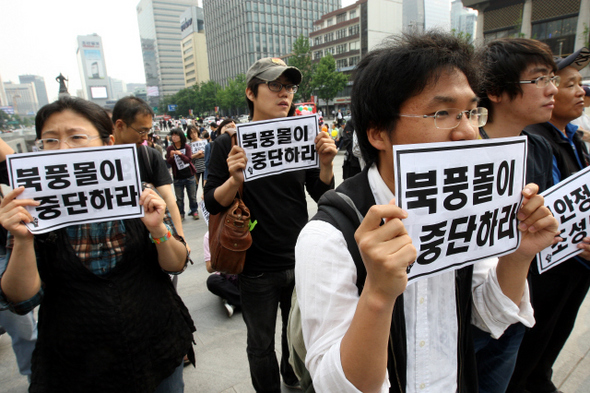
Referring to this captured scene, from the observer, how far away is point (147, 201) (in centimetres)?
148

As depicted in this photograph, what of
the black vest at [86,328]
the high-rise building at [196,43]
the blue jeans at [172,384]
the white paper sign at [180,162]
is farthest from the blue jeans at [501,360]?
the high-rise building at [196,43]

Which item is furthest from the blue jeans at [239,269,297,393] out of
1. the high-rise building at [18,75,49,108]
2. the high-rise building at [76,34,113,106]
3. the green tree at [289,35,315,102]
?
the high-rise building at [18,75,49,108]

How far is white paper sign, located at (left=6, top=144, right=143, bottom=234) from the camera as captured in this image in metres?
1.38

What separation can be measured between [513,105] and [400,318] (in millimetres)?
1635

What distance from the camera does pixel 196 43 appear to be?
320 feet

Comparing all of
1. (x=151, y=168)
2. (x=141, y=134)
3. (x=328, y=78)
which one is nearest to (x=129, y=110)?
(x=141, y=134)

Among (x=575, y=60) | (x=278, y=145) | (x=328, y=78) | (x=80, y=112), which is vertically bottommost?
(x=278, y=145)

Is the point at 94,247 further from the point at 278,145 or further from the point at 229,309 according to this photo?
the point at 229,309

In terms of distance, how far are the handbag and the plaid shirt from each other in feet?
1.69

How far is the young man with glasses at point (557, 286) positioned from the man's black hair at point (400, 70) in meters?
1.26

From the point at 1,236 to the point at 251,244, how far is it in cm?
148

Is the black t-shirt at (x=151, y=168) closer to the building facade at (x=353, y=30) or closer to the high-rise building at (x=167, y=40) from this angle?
the building facade at (x=353, y=30)

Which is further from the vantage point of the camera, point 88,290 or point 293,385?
point 293,385

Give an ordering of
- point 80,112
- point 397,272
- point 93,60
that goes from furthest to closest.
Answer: point 93,60 → point 80,112 → point 397,272
